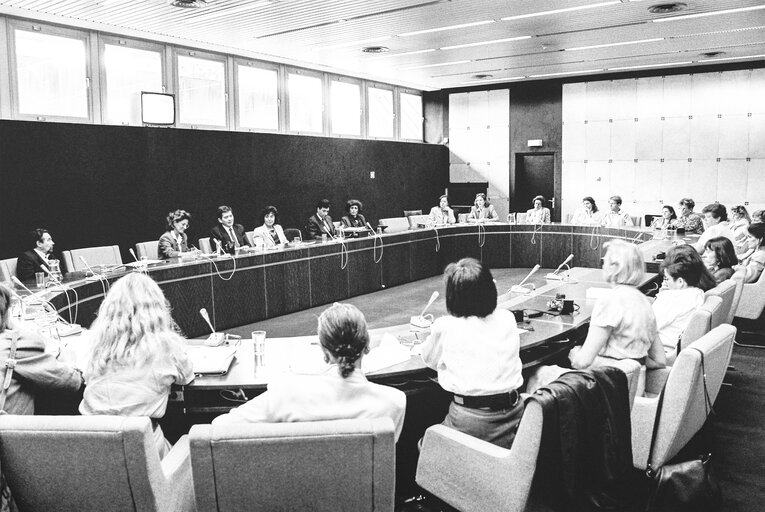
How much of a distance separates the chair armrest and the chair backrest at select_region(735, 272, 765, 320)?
211 inches

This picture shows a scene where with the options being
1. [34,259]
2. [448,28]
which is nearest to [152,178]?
[34,259]

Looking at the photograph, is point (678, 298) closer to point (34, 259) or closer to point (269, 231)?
point (269, 231)

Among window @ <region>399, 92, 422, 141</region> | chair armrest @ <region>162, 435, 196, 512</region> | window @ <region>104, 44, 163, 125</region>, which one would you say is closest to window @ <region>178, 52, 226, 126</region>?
Result: window @ <region>104, 44, 163, 125</region>

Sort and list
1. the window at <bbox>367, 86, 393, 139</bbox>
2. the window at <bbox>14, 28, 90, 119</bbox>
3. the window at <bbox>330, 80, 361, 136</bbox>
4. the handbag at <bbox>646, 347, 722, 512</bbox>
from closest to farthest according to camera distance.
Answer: the handbag at <bbox>646, 347, 722, 512</bbox> < the window at <bbox>14, 28, 90, 119</bbox> < the window at <bbox>330, 80, 361, 136</bbox> < the window at <bbox>367, 86, 393, 139</bbox>

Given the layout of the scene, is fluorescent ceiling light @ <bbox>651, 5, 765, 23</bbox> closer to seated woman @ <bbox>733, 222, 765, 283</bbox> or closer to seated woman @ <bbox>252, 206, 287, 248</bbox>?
seated woman @ <bbox>733, 222, 765, 283</bbox>

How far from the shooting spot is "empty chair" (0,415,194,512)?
1995 millimetres

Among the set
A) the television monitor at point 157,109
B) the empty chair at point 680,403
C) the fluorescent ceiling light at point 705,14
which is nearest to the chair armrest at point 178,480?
the empty chair at point 680,403

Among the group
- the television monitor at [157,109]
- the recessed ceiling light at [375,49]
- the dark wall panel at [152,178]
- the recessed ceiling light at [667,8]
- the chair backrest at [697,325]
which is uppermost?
the recessed ceiling light at [375,49]

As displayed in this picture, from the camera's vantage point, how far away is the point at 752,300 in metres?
5.90

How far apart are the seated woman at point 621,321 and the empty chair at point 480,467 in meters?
1.00

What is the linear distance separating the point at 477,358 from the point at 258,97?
27.5 feet

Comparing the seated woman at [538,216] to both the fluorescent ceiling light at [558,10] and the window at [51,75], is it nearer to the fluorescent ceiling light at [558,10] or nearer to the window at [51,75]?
the fluorescent ceiling light at [558,10]

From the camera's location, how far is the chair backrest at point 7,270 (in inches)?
224

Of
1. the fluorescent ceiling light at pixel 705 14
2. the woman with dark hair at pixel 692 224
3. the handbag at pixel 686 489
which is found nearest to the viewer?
the handbag at pixel 686 489
